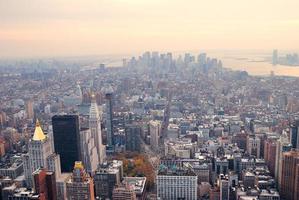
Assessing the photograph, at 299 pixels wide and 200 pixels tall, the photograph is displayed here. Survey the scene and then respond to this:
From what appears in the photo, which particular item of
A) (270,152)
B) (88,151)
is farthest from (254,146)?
(88,151)

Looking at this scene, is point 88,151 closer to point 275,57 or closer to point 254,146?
point 254,146

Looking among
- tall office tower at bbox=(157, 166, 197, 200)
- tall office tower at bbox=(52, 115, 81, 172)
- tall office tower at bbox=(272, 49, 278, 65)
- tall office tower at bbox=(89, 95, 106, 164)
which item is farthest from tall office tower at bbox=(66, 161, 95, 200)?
tall office tower at bbox=(272, 49, 278, 65)

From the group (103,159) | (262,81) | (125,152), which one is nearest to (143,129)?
(125,152)

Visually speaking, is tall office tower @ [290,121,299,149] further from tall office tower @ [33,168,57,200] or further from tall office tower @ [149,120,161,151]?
tall office tower @ [33,168,57,200]

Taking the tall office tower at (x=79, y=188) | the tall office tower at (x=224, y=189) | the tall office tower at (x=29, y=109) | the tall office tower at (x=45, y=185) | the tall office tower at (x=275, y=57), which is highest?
the tall office tower at (x=275, y=57)

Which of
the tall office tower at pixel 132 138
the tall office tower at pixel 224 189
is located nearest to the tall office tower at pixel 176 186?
the tall office tower at pixel 224 189

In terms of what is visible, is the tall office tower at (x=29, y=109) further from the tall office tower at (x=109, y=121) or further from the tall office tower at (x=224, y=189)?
the tall office tower at (x=224, y=189)
